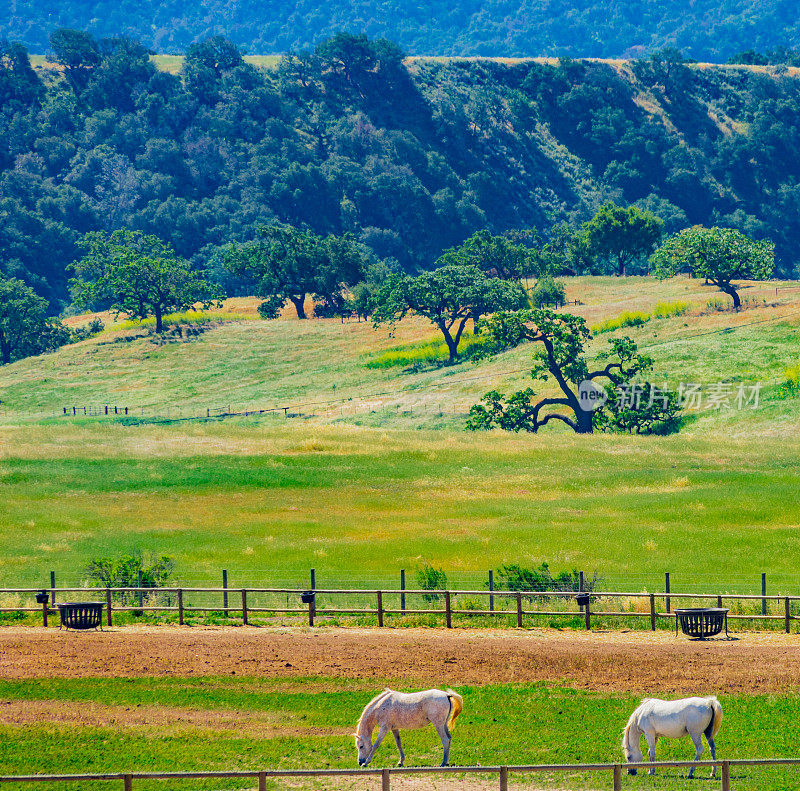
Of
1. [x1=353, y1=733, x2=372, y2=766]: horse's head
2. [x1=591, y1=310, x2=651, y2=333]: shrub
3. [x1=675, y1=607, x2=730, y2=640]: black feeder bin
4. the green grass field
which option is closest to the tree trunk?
[x1=591, y1=310, x2=651, y2=333]: shrub

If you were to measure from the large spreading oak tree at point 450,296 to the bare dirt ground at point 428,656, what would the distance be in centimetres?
8046

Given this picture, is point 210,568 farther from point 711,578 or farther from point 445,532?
point 711,578

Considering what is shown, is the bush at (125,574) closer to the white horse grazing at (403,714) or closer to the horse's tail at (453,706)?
the white horse grazing at (403,714)

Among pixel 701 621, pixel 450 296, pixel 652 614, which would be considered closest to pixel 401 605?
pixel 652 614

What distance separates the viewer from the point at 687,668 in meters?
28.3

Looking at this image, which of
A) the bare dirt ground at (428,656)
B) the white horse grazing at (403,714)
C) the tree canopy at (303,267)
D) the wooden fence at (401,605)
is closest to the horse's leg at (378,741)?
the white horse grazing at (403,714)

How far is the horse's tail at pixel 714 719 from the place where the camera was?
20.3 m

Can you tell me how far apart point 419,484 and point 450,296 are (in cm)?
5303

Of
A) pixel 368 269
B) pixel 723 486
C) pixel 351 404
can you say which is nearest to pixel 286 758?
pixel 723 486

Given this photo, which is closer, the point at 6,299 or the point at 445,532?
the point at 445,532

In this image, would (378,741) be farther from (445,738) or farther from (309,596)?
(309,596)

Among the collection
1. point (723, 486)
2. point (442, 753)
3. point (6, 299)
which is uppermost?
point (6, 299)

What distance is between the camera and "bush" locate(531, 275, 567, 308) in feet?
444

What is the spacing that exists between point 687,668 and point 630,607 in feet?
22.3
